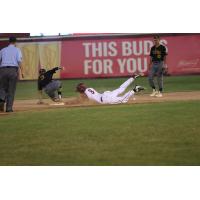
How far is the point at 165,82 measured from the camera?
524 centimetres

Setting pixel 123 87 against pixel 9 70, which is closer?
pixel 123 87

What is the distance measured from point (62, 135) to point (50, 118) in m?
0.25

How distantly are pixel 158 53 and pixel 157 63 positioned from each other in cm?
9

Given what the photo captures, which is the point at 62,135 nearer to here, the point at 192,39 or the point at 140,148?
the point at 140,148

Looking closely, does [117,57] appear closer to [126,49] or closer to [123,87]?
[126,49]

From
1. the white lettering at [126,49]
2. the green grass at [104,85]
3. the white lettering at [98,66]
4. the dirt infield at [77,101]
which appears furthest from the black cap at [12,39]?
the white lettering at [126,49]

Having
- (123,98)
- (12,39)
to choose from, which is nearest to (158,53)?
(123,98)

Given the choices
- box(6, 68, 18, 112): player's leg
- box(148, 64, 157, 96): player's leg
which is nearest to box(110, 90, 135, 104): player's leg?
box(148, 64, 157, 96): player's leg

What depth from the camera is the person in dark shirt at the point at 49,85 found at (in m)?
5.17

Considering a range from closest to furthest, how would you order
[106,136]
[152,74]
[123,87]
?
[106,136], [152,74], [123,87]

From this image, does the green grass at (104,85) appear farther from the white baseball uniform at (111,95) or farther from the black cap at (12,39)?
the black cap at (12,39)

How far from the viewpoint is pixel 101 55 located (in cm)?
521
